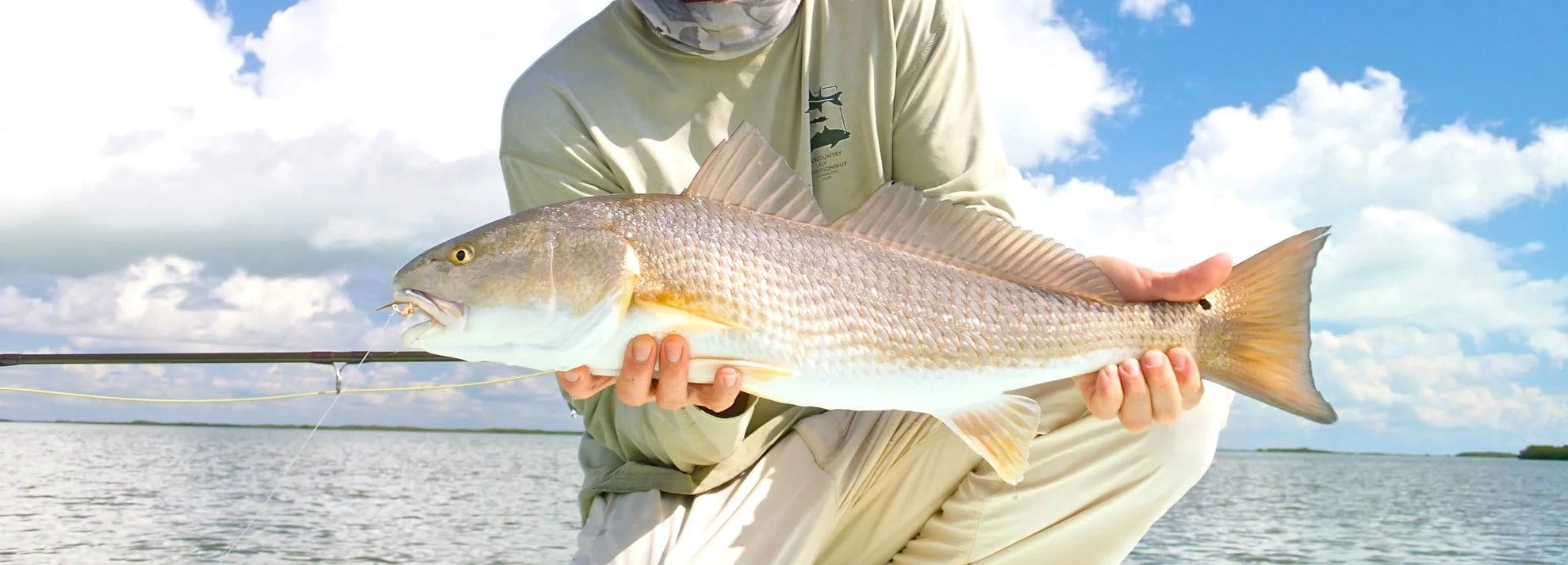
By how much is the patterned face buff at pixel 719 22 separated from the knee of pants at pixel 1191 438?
1706 mm

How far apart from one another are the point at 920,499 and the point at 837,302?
1267 mm

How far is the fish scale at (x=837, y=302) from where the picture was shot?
2.44 m

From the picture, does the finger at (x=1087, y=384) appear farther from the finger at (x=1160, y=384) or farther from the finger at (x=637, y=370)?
the finger at (x=637, y=370)

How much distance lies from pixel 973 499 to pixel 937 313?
1.02 meters

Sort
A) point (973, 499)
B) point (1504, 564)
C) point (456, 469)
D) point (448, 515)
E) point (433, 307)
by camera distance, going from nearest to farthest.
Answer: point (433, 307) < point (973, 499) < point (1504, 564) < point (448, 515) < point (456, 469)

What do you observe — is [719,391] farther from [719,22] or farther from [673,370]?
[719,22]

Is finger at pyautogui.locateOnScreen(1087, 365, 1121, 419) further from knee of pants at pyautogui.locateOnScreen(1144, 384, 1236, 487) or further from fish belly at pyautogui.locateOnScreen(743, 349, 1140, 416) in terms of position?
knee of pants at pyautogui.locateOnScreen(1144, 384, 1236, 487)

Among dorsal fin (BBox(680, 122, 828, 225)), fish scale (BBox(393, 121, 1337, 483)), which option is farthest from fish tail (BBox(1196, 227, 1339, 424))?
dorsal fin (BBox(680, 122, 828, 225))

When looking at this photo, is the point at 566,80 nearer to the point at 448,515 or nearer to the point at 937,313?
the point at 937,313

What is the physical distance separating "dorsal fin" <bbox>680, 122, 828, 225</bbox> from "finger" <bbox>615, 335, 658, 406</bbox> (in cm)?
41

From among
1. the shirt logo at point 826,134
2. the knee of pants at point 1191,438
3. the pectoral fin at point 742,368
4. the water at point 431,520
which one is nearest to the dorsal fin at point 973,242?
the pectoral fin at point 742,368

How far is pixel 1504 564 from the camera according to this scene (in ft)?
62.3

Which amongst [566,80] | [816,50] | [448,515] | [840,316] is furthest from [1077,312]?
[448,515]

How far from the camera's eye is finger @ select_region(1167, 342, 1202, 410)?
9.18 ft
